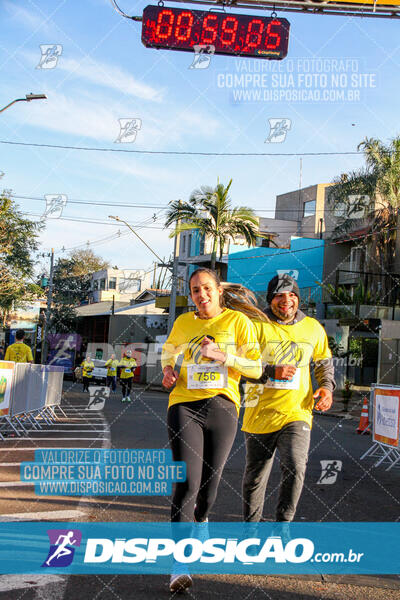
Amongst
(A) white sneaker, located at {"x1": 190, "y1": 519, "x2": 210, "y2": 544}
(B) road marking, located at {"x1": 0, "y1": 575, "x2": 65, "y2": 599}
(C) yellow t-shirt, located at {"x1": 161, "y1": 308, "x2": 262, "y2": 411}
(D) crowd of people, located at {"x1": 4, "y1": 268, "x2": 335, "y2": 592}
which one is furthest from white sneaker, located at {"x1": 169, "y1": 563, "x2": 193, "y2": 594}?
(C) yellow t-shirt, located at {"x1": 161, "y1": 308, "x2": 262, "y2": 411}

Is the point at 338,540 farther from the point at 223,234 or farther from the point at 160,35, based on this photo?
the point at 223,234

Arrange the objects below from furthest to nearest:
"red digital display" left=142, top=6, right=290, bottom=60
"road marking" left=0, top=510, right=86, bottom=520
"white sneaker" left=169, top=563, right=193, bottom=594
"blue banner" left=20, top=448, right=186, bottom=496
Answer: "red digital display" left=142, top=6, right=290, bottom=60 → "blue banner" left=20, top=448, right=186, bottom=496 → "road marking" left=0, top=510, right=86, bottom=520 → "white sneaker" left=169, top=563, right=193, bottom=594

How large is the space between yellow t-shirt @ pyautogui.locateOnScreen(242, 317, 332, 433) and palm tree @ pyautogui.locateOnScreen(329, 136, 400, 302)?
87.3 feet

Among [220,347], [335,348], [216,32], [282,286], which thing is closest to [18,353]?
[216,32]

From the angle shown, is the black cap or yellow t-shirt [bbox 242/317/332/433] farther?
the black cap

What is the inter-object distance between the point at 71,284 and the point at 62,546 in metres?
67.0

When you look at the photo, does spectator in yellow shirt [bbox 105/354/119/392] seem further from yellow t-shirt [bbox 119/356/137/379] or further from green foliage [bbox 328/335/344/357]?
green foliage [bbox 328/335/344/357]

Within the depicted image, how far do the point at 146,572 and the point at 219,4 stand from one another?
7109mm

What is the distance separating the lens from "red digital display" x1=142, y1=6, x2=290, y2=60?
873 cm

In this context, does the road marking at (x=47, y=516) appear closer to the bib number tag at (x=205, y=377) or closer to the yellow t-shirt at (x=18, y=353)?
the bib number tag at (x=205, y=377)

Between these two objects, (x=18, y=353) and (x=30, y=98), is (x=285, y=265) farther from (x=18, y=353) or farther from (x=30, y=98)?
(x=18, y=353)

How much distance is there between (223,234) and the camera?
1101 inches

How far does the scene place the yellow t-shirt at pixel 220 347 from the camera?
14.6ft

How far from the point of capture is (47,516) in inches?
227
